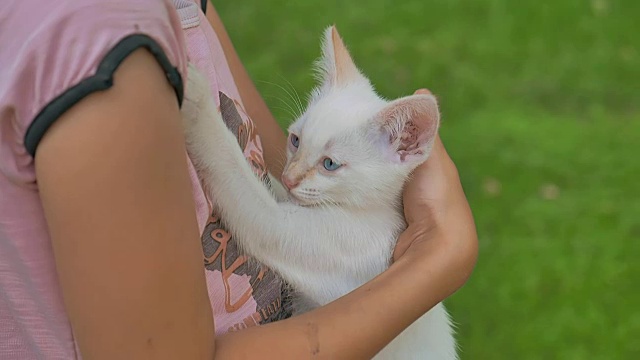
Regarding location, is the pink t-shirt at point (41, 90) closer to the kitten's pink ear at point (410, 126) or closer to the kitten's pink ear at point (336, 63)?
the kitten's pink ear at point (410, 126)

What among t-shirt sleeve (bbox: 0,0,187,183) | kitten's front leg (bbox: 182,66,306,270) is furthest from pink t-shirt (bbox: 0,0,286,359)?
kitten's front leg (bbox: 182,66,306,270)

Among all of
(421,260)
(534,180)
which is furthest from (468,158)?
(421,260)

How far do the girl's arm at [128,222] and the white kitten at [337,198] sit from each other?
13.3 inches

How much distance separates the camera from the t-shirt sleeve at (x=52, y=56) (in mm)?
691

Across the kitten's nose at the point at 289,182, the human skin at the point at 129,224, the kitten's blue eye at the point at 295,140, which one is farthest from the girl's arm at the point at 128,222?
the kitten's blue eye at the point at 295,140

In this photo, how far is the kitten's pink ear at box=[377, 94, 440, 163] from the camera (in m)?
1.28

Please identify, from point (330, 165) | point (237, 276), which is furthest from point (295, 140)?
point (237, 276)

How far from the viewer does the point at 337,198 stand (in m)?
1.36

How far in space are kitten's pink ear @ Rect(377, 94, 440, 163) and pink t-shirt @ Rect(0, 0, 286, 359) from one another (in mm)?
450

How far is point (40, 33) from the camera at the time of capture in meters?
0.70

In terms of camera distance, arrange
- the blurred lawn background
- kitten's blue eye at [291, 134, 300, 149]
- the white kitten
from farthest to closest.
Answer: the blurred lawn background
kitten's blue eye at [291, 134, 300, 149]
the white kitten

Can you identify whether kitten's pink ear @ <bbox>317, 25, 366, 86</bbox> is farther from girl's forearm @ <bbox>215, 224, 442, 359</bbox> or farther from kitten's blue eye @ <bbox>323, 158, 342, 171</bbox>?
girl's forearm @ <bbox>215, 224, 442, 359</bbox>

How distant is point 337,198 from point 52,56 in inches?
28.9

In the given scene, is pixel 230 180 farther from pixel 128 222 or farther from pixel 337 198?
pixel 128 222
